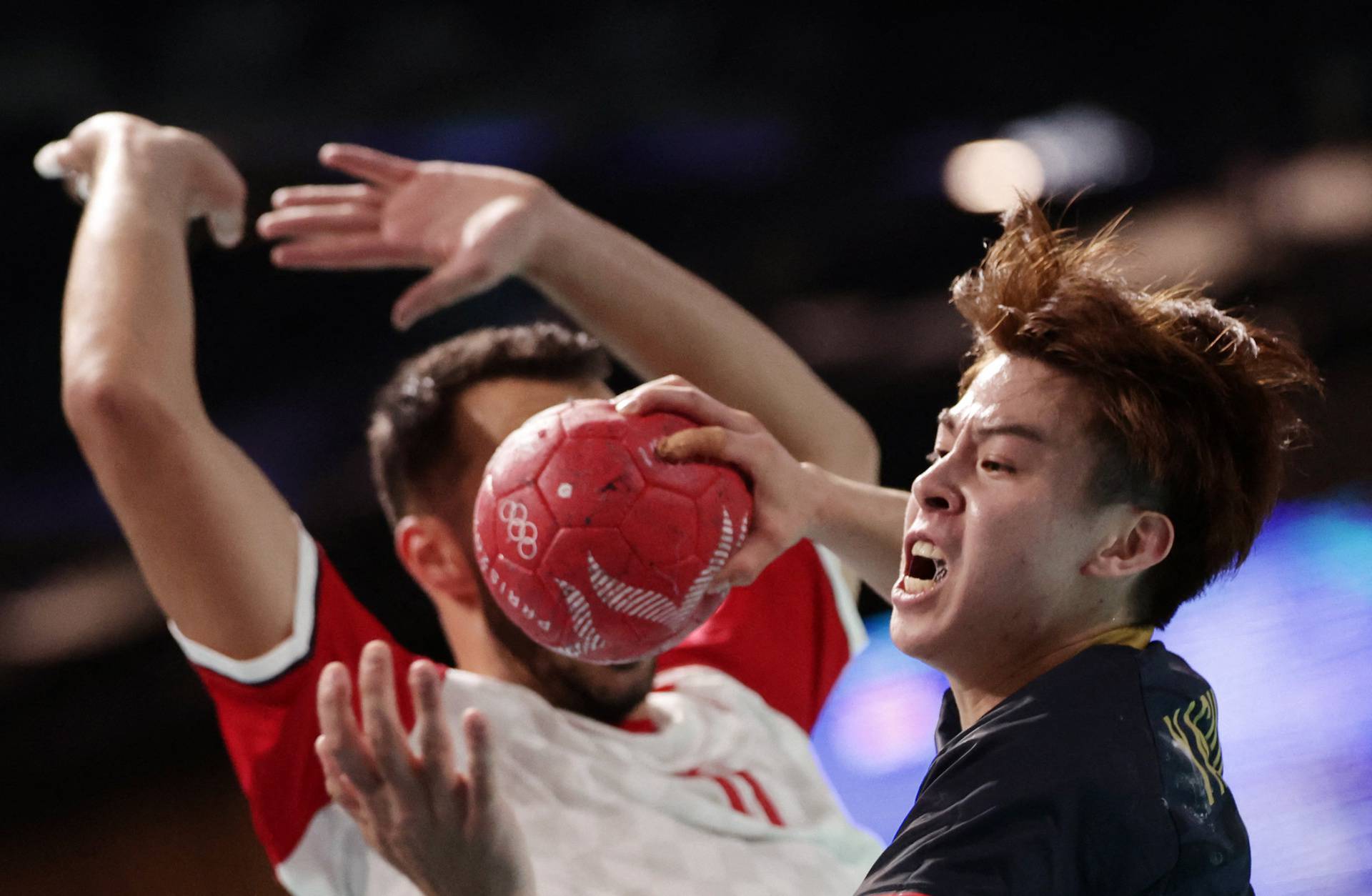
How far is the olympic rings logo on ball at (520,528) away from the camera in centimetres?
185

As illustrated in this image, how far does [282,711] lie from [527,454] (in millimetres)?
655

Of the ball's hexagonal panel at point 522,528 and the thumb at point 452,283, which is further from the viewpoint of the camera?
the thumb at point 452,283

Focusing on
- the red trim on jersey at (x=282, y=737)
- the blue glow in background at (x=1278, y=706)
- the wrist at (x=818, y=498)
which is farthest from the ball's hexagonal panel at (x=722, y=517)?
the blue glow in background at (x=1278, y=706)

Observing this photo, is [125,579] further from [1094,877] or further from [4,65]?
[1094,877]

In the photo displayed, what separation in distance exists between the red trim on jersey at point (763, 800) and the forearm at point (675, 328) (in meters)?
0.63

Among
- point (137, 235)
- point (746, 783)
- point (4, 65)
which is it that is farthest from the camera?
point (4, 65)

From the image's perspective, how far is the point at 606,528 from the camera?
5.98 ft

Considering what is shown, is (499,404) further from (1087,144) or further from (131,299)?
(1087,144)

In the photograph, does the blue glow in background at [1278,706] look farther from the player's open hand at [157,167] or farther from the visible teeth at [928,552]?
the player's open hand at [157,167]

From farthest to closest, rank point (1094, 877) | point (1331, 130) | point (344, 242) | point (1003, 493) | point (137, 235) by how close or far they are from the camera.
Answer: point (1331, 130), point (344, 242), point (137, 235), point (1003, 493), point (1094, 877)

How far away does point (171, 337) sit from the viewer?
2109 mm

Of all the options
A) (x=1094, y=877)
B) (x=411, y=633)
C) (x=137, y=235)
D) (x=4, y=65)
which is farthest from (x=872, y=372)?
(x=1094, y=877)

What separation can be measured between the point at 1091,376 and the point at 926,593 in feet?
1.11

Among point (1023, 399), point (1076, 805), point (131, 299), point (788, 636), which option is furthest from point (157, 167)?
point (1076, 805)
